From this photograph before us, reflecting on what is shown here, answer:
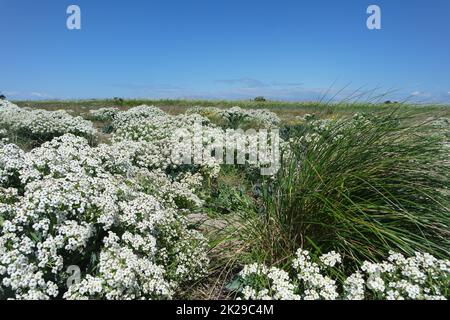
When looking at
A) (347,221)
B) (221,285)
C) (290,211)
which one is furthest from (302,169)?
(221,285)

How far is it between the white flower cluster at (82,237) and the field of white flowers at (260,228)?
10mm

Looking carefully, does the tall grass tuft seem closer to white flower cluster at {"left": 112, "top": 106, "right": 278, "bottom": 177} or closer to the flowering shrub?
the flowering shrub

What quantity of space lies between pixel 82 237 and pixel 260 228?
149 cm

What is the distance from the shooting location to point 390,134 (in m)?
3.19

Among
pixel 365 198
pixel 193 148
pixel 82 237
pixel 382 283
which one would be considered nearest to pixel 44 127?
pixel 193 148

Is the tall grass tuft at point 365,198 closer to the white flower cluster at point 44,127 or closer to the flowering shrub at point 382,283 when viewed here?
the flowering shrub at point 382,283

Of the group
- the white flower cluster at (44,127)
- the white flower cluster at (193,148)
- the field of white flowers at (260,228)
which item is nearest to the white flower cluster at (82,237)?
the field of white flowers at (260,228)

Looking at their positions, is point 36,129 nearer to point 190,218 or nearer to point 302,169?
point 190,218

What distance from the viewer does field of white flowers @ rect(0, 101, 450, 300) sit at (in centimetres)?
197

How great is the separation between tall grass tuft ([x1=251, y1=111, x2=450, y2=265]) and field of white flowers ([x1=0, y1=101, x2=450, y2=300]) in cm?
1

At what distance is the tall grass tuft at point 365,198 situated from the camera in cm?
257

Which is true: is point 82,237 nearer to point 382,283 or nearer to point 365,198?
point 382,283
